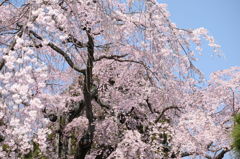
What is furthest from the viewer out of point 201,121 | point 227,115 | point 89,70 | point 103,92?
point 227,115

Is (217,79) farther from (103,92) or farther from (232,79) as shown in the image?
(103,92)

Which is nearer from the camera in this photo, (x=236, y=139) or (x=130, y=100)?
(x=236, y=139)

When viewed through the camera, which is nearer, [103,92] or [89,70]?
[89,70]

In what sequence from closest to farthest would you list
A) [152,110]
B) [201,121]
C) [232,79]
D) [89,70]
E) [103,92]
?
[89,70] < [201,121] < [152,110] < [103,92] < [232,79]

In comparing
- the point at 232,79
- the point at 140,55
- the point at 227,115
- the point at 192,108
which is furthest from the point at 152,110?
the point at 232,79

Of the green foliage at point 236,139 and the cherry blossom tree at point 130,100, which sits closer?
the green foliage at point 236,139

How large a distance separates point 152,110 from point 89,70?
10.6 ft

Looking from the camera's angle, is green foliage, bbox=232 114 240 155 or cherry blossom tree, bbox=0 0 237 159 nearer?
green foliage, bbox=232 114 240 155

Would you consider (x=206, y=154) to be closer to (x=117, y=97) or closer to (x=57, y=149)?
(x=117, y=97)

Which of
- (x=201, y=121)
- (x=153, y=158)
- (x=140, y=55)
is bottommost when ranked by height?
(x=153, y=158)

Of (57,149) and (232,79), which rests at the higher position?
(232,79)

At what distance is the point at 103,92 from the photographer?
9734mm

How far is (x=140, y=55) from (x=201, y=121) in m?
1.92

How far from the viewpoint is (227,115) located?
1041 centimetres
